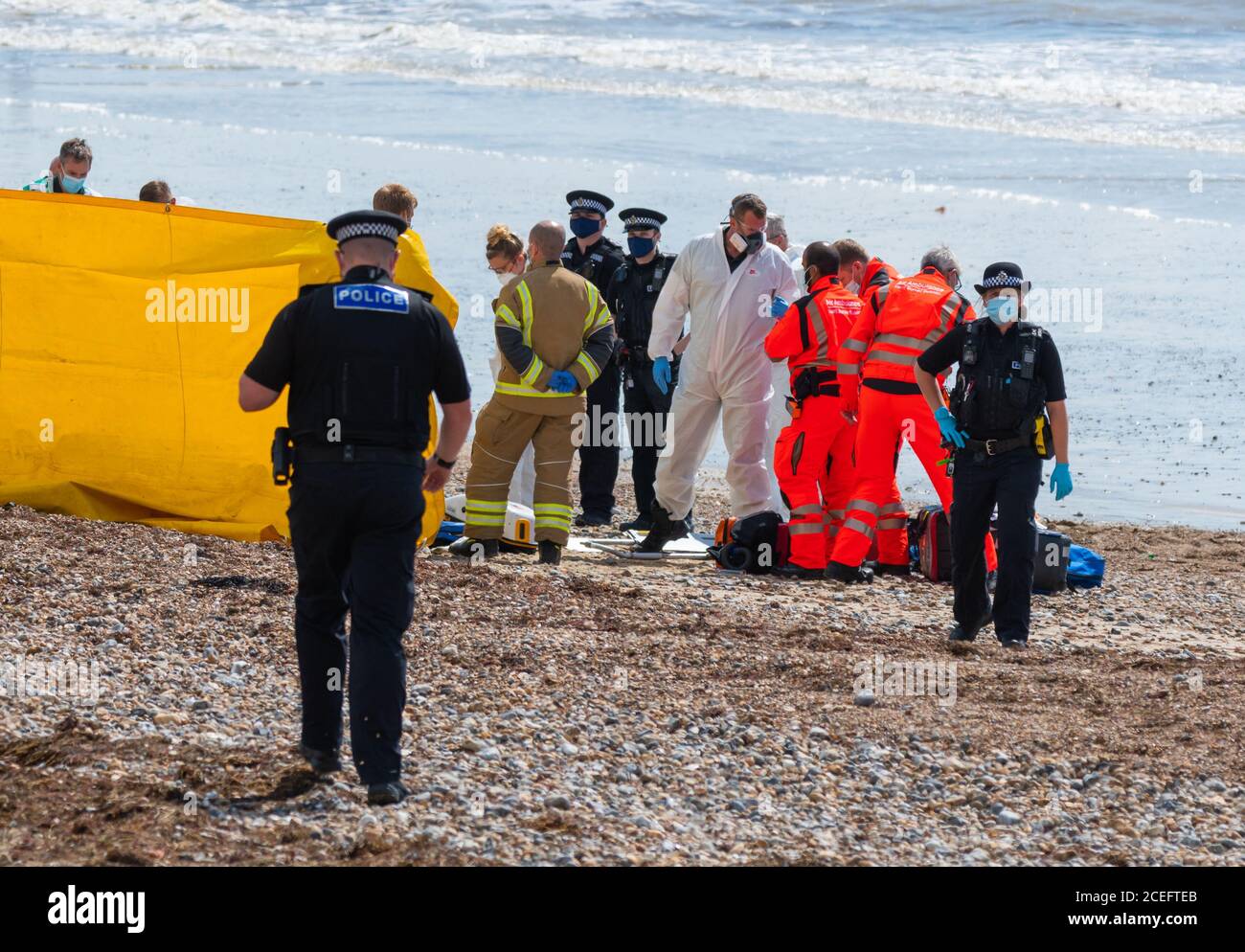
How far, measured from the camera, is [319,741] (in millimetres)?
5586

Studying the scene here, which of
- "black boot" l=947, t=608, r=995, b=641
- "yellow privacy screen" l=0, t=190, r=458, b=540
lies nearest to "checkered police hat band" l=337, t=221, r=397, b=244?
"yellow privacy screen" l=0, t=190, r=458, b=540

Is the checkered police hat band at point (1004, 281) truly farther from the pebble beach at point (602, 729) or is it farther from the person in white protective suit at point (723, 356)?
the person in white protective suit at point (723, 356)

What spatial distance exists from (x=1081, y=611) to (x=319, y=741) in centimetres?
499

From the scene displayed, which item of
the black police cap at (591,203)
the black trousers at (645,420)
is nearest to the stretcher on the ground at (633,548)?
the black trousers at (645,420)

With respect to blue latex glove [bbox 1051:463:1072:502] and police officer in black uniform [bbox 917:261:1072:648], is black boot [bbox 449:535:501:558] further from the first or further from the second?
blue latex glove [bbox 1051:463:1072:502]

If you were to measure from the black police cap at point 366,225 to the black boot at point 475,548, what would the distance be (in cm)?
418

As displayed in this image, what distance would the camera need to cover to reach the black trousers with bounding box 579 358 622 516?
37.0 ft

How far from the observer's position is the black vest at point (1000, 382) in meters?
7.82

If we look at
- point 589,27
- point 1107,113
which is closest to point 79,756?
point 1107,113

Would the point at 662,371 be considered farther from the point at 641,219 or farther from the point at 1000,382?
the point at 1000,382

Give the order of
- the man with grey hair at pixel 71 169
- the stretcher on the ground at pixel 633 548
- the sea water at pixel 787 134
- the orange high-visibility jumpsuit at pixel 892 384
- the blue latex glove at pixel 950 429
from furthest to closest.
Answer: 1. the sea water at pixel 787 134
2. the man with grey hair at pixel 71 169
3. the stretcher on the ground at pixel 633 548
4. the orange high-visibility jumpsuit at pixel 892 384
5. the blue latex glove at pixel 950 429
